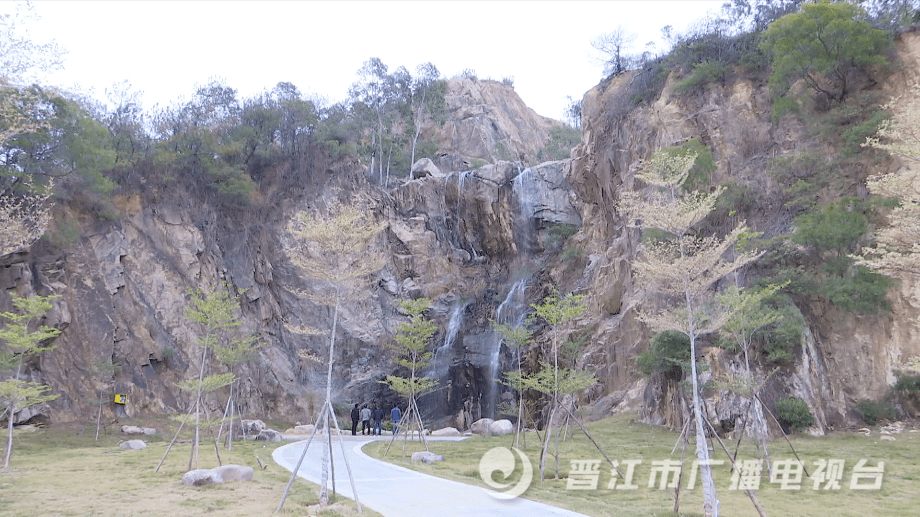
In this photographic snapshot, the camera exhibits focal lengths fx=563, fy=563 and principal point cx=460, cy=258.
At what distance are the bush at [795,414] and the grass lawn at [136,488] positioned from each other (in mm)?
15042

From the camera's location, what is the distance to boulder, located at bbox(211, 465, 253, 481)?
12188 millimetres

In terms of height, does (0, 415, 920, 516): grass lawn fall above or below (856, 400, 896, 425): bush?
below

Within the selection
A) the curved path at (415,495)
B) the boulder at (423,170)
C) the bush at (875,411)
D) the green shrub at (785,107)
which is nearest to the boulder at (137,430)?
the curved path at (415,495)

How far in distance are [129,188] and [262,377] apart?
1366 centimetres

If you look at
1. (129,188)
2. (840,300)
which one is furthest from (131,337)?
(840,300)

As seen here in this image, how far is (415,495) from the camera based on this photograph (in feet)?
34.5

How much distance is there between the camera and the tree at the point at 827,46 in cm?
2355

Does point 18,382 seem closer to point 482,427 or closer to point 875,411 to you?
point 482,427

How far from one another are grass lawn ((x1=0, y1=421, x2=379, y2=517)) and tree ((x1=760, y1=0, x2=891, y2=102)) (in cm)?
2585

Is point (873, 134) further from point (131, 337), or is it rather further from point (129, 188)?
point (129, 188)

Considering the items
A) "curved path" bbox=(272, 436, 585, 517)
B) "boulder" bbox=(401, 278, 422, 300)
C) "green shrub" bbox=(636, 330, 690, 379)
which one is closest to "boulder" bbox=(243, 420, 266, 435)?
"curved path" bbox=(272, 436, 585, 517)

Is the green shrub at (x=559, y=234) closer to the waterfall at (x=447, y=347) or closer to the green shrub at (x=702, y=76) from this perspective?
the waterfall at (x=447, y=347)

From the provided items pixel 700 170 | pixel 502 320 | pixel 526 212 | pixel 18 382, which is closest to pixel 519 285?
pixel 502 320

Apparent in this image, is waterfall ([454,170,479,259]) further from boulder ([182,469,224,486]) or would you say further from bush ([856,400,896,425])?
boulder ([182,469,224,486])
